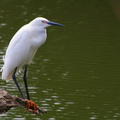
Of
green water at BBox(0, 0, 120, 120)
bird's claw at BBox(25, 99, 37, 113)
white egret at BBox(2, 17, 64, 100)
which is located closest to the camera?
bird's claw at BBox(25, 99, 37, 113)

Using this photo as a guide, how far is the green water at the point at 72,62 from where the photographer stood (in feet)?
35.9

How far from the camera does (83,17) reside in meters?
20.8

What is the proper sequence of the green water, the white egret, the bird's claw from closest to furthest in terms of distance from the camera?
1. the bird's claw
2. the white egret
3. the green water

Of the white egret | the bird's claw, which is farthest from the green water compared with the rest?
the bird's claw

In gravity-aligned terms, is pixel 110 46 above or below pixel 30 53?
below

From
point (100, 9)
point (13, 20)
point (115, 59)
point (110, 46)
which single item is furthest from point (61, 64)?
point (100, 9)

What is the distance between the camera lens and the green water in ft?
35.9

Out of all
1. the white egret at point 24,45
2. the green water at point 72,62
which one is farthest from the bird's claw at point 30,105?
the green water at point 72,62

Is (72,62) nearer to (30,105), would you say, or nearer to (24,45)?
(24,45)

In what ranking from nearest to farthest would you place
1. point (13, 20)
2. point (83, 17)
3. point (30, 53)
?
point (30, 53), point (13, 20), point (83, 17)

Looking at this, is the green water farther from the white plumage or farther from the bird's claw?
the bird's claw

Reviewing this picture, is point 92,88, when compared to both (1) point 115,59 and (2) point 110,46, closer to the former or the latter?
(1) point 115,59

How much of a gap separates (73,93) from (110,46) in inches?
198

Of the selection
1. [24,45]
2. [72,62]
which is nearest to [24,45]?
[24,45]
